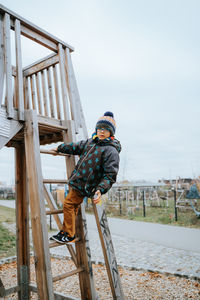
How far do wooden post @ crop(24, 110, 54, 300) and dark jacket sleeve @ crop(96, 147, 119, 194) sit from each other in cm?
73

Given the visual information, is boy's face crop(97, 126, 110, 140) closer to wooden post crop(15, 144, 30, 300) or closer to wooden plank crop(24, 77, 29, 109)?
wooden plank crop(24, 77, 29, 109)

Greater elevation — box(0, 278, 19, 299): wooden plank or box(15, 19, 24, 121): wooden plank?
box(15, 19, 24, 121): wooden plank

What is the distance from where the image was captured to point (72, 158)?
3.64 metres

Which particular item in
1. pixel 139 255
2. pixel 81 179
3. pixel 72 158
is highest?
pixel 72 158

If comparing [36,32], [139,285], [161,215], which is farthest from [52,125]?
[161,215]

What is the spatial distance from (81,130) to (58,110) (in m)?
0.46

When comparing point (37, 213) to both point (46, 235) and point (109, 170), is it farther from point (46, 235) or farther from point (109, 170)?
point (109, 170)

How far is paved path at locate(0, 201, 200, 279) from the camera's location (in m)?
5.73

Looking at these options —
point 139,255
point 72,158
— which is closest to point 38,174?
point 72,158

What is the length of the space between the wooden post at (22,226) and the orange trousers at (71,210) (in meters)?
1.50

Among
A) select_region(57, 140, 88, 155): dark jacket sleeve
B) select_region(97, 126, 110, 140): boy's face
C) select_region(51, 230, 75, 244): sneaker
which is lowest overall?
select_region(51, 230, 75, 244): sneaker

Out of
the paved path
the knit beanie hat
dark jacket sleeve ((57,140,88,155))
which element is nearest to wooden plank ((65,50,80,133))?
dark jacket sleeve ((57,140,88,155))

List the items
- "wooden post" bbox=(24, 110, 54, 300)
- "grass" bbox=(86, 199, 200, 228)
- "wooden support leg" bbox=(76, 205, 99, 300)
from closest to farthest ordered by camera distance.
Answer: "wooden post" bbox=(24, 110, 54, 300) < "wooden support leg" bbox=(76, 205, 99, 300) < "grass" bbox=(86, 199, 200, 228)

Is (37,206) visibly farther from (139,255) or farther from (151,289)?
(139,255)
